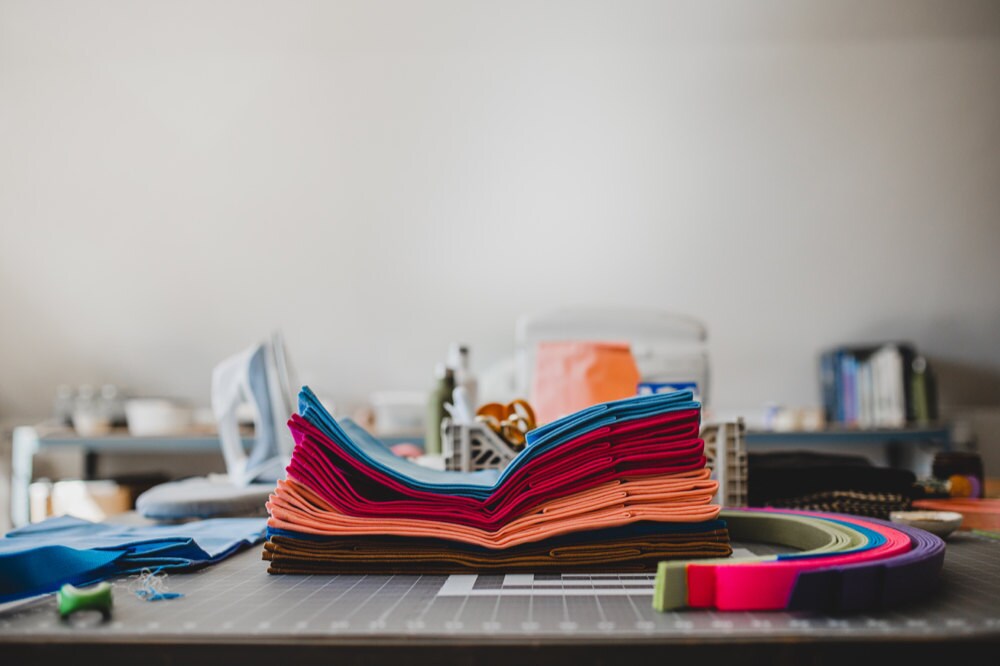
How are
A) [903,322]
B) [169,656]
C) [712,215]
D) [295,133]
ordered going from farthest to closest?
[903,322] → [712,215] → [295,133] → [169,656]

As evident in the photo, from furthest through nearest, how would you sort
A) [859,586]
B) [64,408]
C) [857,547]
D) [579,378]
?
[64,408], [579,378], [857,547], [859,586]

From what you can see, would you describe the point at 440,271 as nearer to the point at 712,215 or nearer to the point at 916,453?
the point at 712,215

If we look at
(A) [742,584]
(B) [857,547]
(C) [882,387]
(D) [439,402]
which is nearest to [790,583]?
(A) [742,584]

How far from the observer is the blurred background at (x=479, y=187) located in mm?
3055

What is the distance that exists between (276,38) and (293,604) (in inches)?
113

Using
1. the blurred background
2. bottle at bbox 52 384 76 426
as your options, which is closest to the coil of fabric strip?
the blurred background

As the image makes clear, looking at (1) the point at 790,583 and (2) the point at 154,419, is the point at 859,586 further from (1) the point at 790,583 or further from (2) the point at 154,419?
(2) the point at 154,419

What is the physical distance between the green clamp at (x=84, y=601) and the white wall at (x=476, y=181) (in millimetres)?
2728

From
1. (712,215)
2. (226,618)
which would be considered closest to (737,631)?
(226,618)

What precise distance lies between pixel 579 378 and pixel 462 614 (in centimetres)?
70

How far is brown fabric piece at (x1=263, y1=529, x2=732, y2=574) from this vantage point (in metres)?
0.71

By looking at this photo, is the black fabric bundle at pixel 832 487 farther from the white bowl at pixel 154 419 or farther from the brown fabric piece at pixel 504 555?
the white bowl at pixel 154 419

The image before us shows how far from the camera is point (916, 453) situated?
3830 millimetres

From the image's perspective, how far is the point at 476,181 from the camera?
3508 millimetres
